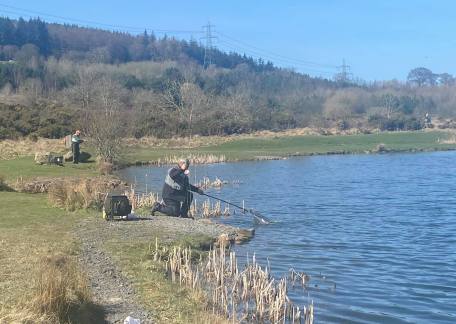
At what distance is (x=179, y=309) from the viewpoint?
10.9 metres

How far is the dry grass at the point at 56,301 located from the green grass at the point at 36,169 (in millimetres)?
20726

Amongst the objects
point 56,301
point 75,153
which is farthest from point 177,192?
point 75,153

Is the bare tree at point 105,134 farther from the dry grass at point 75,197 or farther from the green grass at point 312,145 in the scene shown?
the dry grass at point 75,197

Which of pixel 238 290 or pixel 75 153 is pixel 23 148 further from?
pixel 238 290

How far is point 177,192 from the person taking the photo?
22141 mm

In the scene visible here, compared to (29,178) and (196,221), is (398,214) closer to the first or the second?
(196,221)

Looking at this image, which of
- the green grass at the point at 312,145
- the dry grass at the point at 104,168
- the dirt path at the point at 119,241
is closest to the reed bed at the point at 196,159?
the green grass at the point at 312,145

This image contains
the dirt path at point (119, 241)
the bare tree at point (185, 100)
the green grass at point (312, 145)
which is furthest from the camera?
the bare tree at point (185, 100)

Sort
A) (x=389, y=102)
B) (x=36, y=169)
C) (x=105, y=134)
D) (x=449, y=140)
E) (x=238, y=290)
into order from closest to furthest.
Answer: (x=238, y=290), (x=36, y=169), (x=105, y=134), (x=449, y=140), (x=389, y=102)

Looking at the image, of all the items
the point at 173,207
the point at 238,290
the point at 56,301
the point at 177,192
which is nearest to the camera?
the point at 56,301

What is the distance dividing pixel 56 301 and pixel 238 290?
15.7ft

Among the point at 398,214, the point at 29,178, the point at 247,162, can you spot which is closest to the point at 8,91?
the point at 247,162

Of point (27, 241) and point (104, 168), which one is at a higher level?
point (104, 168)

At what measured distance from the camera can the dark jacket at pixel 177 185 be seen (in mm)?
21453
